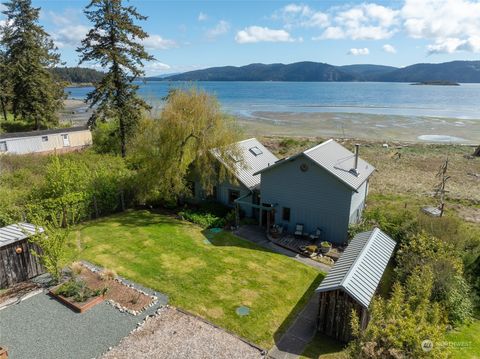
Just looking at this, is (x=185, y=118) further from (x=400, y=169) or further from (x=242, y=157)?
(x=400, y=169)

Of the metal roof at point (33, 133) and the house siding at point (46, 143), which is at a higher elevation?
the metal roof at point (33, 133)

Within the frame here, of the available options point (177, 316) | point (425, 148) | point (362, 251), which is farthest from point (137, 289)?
point (425, 148)

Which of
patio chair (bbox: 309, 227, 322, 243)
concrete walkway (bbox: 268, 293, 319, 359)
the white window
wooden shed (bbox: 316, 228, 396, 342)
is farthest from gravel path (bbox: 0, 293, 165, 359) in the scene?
the white window

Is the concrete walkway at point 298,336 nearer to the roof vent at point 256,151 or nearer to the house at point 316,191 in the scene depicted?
the house at point 316,191

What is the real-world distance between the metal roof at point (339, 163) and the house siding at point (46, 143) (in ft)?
91.6

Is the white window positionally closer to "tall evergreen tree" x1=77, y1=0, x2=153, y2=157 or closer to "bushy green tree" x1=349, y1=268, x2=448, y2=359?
"tall evergreen tree" x1=77, y1=0, x2=153, y2=157

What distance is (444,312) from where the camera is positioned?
12.1 m

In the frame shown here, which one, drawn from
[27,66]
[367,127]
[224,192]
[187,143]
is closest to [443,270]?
[224,192]

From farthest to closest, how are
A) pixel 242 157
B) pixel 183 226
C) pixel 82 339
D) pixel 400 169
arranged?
pixel 400 169
pixel 242 157
pixel 183 226
pixel 82 339

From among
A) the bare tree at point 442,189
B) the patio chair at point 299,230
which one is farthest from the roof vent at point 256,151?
the bare tree at point 442,189

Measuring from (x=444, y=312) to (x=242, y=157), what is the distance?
14415 mm

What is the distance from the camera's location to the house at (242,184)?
2233 centimetres

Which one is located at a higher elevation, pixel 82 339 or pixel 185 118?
pixel 185 118

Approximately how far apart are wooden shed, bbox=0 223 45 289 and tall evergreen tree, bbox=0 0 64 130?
31.0 m
